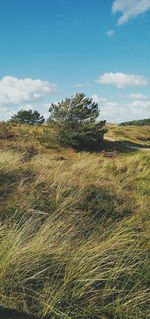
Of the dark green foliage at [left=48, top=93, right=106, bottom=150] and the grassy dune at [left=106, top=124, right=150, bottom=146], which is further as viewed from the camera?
the grassy dune at [left=106, top=124, right=150, bottom=146]

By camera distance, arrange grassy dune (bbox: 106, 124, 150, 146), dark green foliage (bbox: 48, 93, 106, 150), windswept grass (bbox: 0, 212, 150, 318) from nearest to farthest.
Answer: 1. windswept grass (bbox: 0, 212, 150, 318)
2. dark green foliage (bbox: 48, 93, 106, 150)
3. grassy dune (bbox: 106, 124, 150, 146)

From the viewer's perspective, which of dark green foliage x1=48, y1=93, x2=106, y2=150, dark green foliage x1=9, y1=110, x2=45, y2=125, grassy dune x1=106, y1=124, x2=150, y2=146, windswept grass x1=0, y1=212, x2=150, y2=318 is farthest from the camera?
dark green foliage x1=9, y1=110, x2=45, y2=125

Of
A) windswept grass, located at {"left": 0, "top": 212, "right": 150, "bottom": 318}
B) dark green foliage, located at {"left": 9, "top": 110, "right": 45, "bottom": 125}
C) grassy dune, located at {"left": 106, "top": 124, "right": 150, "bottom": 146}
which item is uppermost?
dark green foliage, located at {"left": 9, "top": 110, "right": 45, "bottom": 125}

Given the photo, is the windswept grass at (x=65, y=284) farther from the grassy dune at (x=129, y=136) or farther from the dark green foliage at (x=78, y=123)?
the grassy dune at (x=129, y=136)

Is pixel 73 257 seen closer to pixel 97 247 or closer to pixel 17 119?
pixel 97 247

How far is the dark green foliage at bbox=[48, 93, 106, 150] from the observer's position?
19391 mm

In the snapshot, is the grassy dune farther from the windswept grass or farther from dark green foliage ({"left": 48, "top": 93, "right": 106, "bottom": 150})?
the windswept grass

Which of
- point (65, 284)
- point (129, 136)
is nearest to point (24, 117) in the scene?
point (129, 136)

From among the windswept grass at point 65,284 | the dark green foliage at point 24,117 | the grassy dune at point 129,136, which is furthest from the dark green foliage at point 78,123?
the dark green foliage at point 24,117

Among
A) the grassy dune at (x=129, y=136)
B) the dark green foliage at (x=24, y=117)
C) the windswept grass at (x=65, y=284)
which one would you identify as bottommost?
the windswept grass at (x=65, y=284)

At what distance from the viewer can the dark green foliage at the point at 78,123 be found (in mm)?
19391

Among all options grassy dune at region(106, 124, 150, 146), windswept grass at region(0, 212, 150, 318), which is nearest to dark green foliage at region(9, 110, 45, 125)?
grassy dune at region(106, 124, 150, 146)

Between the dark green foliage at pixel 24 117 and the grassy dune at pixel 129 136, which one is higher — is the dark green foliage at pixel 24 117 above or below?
above

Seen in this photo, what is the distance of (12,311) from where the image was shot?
153cm
